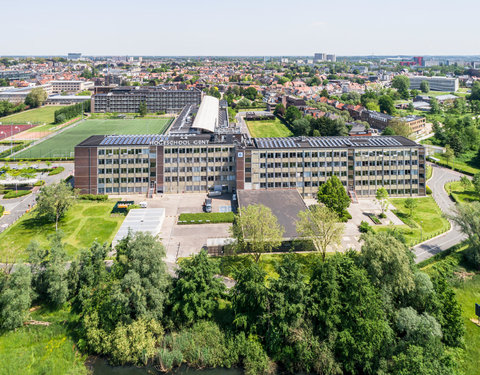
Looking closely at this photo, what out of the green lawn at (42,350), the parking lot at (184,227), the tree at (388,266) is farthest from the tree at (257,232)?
the green lawn at (42,350)

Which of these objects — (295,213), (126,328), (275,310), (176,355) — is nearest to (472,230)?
(295,213)

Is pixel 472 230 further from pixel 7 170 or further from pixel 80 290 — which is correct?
pixel 7 170

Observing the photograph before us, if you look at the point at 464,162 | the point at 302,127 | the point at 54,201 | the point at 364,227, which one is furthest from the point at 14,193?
the point at 464,162

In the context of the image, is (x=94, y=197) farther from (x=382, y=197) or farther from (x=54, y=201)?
(x=382, y=197)

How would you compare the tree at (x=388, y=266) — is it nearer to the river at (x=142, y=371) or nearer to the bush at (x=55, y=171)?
the river at (x=142, y=371)

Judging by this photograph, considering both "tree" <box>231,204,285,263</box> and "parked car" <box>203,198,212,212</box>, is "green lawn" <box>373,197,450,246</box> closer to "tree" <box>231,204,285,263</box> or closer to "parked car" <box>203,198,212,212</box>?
"tree" <box>231,204,285,263</box>
